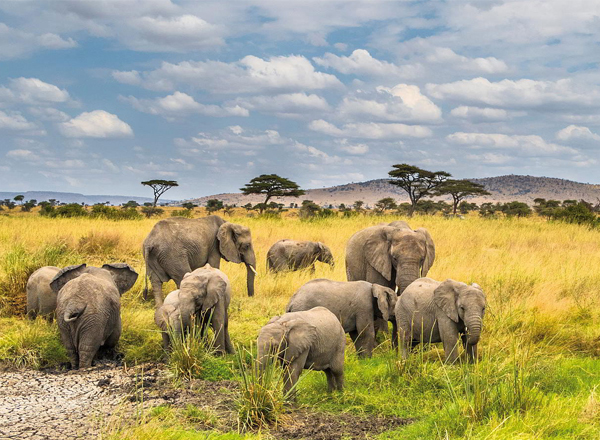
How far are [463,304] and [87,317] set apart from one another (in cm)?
448

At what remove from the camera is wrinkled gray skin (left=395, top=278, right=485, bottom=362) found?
22.3 feet

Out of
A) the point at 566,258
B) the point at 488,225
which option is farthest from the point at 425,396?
the point at 488,225

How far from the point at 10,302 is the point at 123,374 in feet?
12.1

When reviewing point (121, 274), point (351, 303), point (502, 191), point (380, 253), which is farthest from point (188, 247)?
point (502, 191)

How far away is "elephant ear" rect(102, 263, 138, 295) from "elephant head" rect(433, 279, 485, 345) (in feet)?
15.0

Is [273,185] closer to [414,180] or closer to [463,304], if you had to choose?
[414,180]

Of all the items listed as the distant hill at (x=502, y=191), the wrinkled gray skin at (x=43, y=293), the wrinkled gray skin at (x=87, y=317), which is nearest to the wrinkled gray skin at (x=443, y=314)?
the wrinkled gray skin at (x=87, y=317)

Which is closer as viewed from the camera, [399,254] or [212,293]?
[212,293]

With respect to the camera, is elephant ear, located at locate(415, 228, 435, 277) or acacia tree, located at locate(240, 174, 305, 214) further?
acacia tree, located at locate(240, 174, 305, 214)

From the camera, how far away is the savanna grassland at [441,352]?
5.42 metres

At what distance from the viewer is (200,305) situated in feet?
24.5

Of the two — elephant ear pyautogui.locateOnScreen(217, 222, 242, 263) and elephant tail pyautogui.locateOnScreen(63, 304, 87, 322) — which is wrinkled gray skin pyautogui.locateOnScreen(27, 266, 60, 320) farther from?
elephant ear pyautogui.locateOnScreen(217, 222, 242, 263)

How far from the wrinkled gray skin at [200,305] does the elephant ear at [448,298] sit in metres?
2.60

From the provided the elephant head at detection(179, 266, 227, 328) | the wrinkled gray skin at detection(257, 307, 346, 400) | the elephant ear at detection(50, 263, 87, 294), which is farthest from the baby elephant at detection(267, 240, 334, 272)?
the wrinkled gray skin at detection(257, 307, 346, 400)
